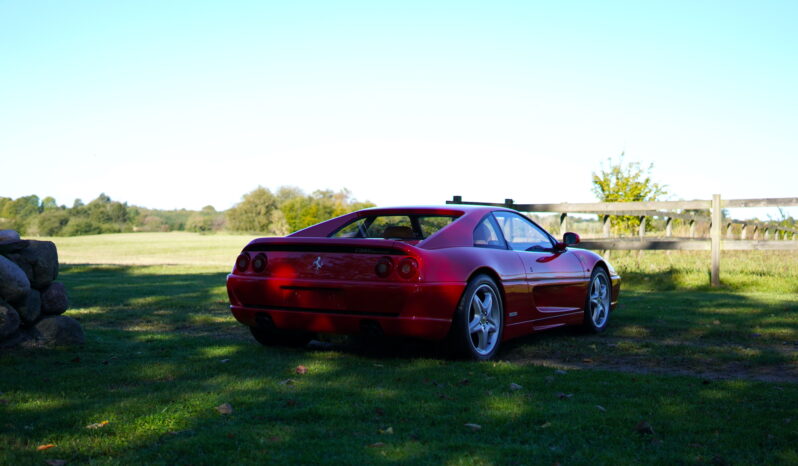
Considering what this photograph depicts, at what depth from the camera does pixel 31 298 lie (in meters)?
6.74

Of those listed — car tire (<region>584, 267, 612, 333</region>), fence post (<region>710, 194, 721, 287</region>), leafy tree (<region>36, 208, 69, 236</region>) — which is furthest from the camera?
leafy tree (<region>36, 208, 69, 236</region>)

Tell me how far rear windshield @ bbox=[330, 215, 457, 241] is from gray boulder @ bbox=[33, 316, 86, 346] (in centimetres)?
246

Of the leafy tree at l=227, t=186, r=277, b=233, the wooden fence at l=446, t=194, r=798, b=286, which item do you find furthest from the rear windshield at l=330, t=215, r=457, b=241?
the leafy tree at l=227, t=186, r=277, b=233

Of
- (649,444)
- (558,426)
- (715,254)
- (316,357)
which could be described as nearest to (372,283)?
(316,357)

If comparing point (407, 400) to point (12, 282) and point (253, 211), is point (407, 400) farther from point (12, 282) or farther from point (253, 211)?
point (253, 211)

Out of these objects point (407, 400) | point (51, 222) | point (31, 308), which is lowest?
point (407, 400)

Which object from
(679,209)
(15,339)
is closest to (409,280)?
(15,339)

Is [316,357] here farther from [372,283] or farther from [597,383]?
[597,383]

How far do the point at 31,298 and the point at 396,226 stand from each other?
322 centimetres

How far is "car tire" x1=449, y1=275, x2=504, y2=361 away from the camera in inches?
244

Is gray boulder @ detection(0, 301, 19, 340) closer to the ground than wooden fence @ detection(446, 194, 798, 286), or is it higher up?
closer to the ground

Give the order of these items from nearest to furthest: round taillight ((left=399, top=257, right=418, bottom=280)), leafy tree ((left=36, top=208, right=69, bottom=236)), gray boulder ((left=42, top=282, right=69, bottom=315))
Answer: round taillight ((left=399, top=257, right=418, bottom=280))
gray boulder ((left=42, top=282, right=69, bottom=315))
leafy tree ((left=36, top=208, right=69, bottom=236))

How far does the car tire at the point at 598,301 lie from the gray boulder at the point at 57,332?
16.4 feet

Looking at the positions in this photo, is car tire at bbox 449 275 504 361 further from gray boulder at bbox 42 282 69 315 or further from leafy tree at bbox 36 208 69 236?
leafy tree at bbox 36 208 69 236
